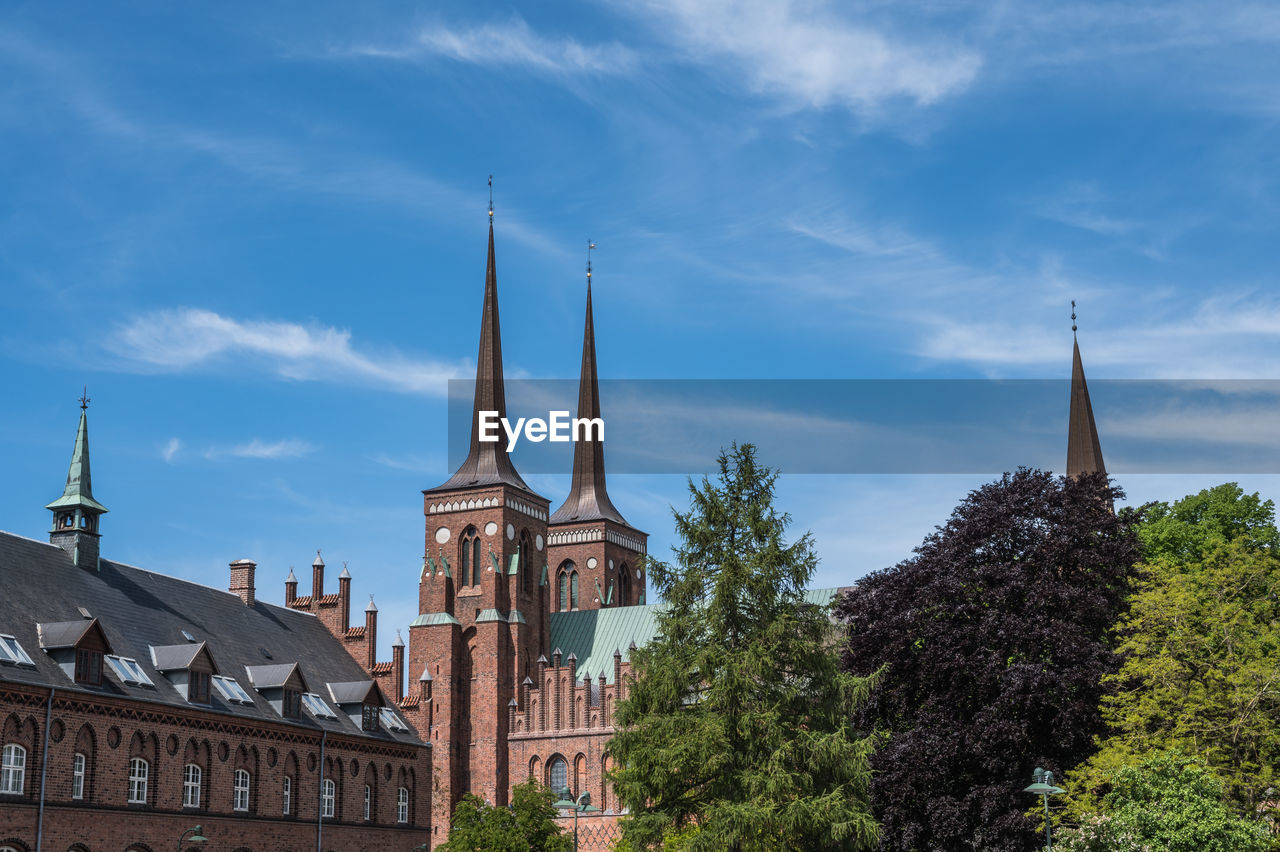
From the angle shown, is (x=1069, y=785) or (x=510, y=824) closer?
(x=1069, y=785)

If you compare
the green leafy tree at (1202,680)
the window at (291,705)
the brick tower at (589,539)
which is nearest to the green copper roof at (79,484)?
the window at (291,705)

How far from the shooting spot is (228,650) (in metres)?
55.8

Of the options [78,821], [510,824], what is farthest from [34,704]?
[510,824]

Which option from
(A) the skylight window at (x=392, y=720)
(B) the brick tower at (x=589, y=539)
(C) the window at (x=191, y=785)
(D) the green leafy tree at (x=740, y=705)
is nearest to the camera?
(D) the green leafy tree at (x=740, y=705)

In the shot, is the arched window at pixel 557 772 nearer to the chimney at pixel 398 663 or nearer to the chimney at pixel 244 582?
the chimney at pixel 398 663

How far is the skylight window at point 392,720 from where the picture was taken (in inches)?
2489

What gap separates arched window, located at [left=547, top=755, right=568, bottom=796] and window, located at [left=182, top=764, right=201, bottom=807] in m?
32.6

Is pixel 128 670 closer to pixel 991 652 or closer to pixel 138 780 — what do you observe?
pixel 138 780

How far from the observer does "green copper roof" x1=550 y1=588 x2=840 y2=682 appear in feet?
283

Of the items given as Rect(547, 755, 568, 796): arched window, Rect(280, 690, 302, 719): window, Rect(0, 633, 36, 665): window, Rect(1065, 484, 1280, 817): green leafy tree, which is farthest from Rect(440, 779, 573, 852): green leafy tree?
Rect(547, 755, 568, 796): arched window

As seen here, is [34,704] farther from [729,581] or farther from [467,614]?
[467,614]

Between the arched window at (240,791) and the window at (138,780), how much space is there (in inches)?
183

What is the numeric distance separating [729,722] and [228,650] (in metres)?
27.4

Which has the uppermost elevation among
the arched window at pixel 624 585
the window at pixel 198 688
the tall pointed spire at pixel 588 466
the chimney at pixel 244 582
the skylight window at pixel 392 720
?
the tall pointed spire at pixel 588 466
